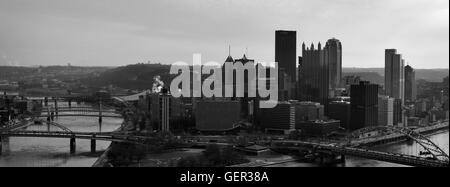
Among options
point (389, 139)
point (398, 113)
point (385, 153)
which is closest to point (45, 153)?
point (385, 153)

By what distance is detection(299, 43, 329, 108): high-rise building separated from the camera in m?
20.4

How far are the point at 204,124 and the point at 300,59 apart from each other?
402 inches

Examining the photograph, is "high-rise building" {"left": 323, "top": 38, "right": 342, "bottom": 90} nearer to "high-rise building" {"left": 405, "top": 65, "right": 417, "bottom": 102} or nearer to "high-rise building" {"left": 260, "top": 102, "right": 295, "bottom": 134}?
"high-rise building" {"left": 405, "top": 65, "right": 417, "bottom": 102}

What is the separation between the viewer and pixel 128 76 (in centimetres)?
2530

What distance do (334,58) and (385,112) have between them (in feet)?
24.1

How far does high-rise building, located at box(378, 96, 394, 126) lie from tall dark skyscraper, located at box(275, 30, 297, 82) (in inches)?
198

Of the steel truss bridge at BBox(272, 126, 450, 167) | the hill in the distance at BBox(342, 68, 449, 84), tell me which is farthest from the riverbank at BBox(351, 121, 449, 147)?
the hill in the distance at BBox(342, 68, 449, 84)

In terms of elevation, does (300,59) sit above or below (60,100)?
above

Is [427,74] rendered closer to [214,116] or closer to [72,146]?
[214,116]

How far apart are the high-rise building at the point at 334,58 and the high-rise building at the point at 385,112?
19.8ft

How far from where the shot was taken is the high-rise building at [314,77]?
2038 cm
